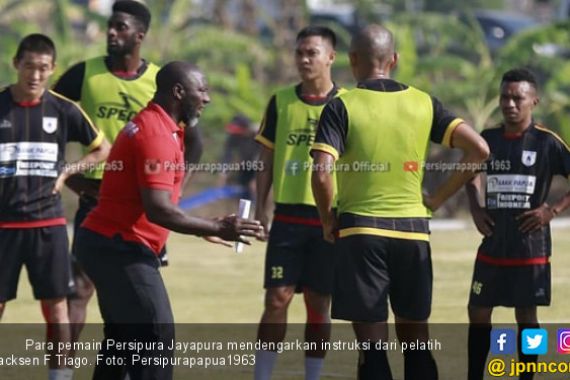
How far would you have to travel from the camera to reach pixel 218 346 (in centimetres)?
1164

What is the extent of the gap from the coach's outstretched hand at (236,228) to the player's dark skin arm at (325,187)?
672mm

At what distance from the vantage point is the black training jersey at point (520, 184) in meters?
9.88

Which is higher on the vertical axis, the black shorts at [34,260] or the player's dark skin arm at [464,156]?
the player's dark skin arm at [464,156]

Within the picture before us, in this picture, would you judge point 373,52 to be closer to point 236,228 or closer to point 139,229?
point 236,228

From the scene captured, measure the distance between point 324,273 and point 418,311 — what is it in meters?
1.83

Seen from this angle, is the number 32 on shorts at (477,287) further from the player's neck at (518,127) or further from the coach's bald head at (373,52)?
the coach's bald head at (373,52)

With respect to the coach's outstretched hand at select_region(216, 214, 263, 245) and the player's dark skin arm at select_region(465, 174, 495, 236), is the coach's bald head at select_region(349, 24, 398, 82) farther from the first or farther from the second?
the player's dark skin arm at select_region(465, 174, 495, 236)

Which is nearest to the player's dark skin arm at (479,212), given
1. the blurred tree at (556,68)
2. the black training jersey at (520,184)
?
the black training jersey at (520,184)

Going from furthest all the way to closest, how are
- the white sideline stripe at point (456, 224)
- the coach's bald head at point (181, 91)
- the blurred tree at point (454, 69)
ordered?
the blurred tree at point (454, 69) < the white sideline stripe at point (456, 224) < the coach's bald head at point (181, 91)

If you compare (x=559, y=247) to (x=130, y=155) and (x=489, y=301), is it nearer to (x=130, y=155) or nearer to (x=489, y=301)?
(x=489, y=301)

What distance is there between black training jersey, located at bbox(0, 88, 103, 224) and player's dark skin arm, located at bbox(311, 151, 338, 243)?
2.30 metres

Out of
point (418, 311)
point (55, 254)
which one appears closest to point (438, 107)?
point (418, 311)

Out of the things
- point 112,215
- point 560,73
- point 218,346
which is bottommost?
point 218,346

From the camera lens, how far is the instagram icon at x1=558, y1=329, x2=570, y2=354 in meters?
10.9
